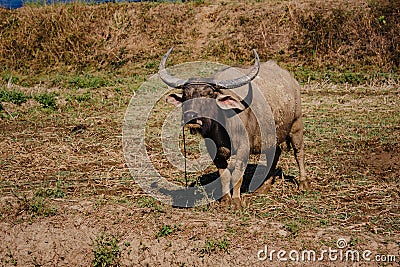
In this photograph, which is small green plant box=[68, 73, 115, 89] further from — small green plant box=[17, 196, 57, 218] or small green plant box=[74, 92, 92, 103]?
small green plant box=[17, 196, 57, 218]

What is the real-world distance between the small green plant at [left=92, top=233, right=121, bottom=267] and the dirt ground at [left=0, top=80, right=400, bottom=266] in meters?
0.01

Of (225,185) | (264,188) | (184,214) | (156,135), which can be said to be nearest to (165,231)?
(184,214)

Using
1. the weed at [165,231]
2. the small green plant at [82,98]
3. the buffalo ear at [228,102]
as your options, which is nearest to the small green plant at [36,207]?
the weed at [165,231]

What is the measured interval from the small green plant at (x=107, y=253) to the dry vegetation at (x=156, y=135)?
0.04 feet

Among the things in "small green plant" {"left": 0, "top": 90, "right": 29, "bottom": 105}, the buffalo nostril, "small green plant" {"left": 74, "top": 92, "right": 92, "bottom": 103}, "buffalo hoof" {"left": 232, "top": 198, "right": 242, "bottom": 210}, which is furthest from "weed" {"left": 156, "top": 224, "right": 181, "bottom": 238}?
"small green plant" {"left": 0, "top": 90, "right": 29, "bottom": 105}

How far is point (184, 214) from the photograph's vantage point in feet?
16.7

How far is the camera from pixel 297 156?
6098 mm

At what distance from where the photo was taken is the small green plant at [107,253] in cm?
454

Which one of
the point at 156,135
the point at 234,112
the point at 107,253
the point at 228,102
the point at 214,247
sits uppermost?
the point at 228,102

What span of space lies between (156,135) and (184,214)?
11.8ft

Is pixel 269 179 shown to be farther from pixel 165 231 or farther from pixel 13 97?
pixel 13 97

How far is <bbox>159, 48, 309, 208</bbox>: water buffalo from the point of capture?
483 centimetres

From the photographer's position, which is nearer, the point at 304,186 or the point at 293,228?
the point at 293,228

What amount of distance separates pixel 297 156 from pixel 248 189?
0.81 m
